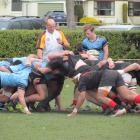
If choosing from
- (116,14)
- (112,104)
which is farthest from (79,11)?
(112,104)

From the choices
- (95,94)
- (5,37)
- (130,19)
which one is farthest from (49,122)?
(130,19)

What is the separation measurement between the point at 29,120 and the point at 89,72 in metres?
1.47

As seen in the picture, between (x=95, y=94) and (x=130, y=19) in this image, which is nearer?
(x=95, y=94)

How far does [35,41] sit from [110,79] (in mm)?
9667

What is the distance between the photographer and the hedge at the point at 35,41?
70.3 ft

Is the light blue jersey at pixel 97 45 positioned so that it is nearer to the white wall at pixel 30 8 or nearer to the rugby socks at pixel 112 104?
the rugby socks at pixel 112 104

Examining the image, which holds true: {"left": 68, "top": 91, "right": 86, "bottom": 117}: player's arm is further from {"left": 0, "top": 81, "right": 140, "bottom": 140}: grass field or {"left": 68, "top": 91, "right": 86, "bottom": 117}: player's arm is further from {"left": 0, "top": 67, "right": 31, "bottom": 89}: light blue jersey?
{"left": 0, "top": 67, "right": 31, "bottom": 89}: light blue jersey

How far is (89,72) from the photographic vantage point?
39.7 feet

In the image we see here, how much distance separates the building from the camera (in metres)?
65.6

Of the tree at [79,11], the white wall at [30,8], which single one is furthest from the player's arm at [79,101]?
the white wall at [30,8]

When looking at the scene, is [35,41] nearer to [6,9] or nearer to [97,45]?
[97,45]

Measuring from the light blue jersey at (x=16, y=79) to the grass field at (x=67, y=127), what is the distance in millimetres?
556

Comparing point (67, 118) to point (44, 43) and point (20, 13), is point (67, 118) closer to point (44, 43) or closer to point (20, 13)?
point (44, 43)

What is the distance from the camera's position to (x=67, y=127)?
421 inches
